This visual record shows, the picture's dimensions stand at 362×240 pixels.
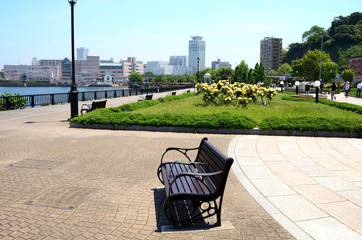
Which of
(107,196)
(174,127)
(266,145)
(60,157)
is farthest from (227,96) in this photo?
(107,196)

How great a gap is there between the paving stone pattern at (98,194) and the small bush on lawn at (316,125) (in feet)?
8.19

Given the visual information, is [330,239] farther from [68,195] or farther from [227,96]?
[227,96]

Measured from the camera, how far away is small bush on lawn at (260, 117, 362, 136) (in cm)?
1151

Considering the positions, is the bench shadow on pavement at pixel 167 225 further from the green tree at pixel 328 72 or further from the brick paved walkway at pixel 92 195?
the green tree at pixel 328 72

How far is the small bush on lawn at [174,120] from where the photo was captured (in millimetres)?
11898

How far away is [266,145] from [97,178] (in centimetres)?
583

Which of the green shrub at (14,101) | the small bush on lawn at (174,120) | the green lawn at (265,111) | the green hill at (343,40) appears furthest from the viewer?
the green hill at (343,40)

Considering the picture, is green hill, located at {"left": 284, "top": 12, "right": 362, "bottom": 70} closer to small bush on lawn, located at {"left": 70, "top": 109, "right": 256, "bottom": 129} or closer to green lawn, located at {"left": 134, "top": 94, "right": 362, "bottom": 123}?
green lawn, located at {"left": 134, "top": 94, "right": 362, "bottom": 123}

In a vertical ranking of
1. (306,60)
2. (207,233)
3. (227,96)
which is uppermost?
(306,60)

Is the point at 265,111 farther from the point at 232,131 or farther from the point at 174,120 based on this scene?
the point at 174,120

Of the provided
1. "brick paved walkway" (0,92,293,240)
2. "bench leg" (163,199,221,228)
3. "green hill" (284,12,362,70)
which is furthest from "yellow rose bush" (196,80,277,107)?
"green hill" (284,12,362,70)

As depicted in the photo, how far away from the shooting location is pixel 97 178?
635 centimetres

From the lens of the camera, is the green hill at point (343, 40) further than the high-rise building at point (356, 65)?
Yes

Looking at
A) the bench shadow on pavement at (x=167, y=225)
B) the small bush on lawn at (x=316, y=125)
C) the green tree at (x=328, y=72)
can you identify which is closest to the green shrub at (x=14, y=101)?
the small bush on lawn at (x=316, y=125)
